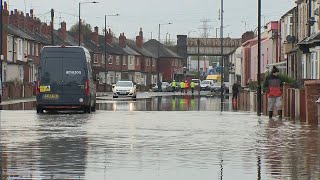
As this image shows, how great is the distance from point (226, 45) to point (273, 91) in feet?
437

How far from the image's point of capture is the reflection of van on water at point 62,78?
3622 centimetres

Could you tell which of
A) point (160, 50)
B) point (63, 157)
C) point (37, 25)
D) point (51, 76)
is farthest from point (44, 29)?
point (63, 157)

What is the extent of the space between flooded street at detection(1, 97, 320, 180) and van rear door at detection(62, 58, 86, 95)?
369 inches

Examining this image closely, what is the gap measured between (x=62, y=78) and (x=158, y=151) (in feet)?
64.4

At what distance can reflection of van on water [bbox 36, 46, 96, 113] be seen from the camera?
36219 millimetres

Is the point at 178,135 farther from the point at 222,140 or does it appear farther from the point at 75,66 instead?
the point at 75,66

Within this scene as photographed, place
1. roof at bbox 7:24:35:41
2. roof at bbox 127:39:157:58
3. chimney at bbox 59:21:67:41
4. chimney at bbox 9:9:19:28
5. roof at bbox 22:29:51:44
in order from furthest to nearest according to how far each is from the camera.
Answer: roof at bbox 127:39:157:58, chimney at bbox 59:21:67:41, roof at bbox 22:29:51:44, chimney at bbox 9:9:19:28, roof at bbox 7:24:35:41

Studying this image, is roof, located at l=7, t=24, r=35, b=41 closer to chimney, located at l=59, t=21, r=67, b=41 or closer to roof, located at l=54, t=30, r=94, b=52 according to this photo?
roof, located at l=54, t=30, r=94, b=52

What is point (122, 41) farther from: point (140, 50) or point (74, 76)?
point (74, 76)

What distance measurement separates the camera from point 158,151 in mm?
17234

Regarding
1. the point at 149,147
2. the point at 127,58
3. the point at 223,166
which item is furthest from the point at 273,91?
the point at 127,58

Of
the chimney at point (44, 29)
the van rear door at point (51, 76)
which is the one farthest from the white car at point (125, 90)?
the chimney at point (44, 29)

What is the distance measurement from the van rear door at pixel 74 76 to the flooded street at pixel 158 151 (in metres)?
9.37

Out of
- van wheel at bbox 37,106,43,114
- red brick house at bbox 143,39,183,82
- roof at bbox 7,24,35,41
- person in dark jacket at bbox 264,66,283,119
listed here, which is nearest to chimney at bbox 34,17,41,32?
roof at bbox 7,24,35,41
